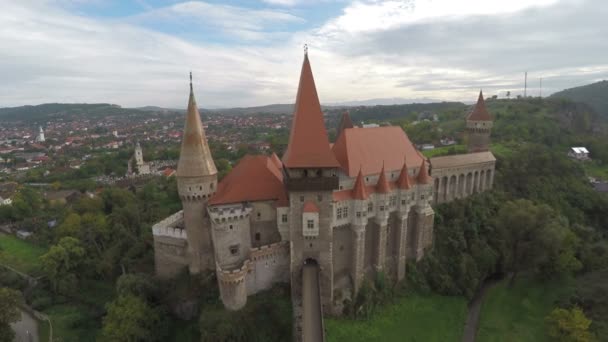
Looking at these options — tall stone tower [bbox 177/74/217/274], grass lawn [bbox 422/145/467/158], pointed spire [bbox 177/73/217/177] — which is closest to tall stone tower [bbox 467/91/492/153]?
grass lawn [bbox 422/145/467/158]

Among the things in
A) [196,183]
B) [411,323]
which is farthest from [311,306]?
[196,183]

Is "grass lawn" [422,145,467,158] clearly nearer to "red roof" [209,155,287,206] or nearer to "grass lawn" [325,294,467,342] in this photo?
"grass lawn" [325,294,467,342]

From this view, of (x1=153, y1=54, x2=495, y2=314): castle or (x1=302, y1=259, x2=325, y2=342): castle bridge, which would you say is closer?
(x1=302, y1=259, x2=325, y2=342): castle bridge

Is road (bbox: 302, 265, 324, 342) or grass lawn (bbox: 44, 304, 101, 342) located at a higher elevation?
road (bbox: 302, 265, 324, 342)

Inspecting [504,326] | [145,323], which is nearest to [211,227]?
[145,323]

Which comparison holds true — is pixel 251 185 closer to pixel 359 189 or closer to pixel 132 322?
pixel 359 189

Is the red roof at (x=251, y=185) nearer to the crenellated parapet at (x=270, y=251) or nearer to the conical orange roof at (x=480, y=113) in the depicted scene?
the crenellated parapet at (x=270, y=251)

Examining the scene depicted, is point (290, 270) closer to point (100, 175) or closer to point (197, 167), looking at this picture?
point (197, 167)
